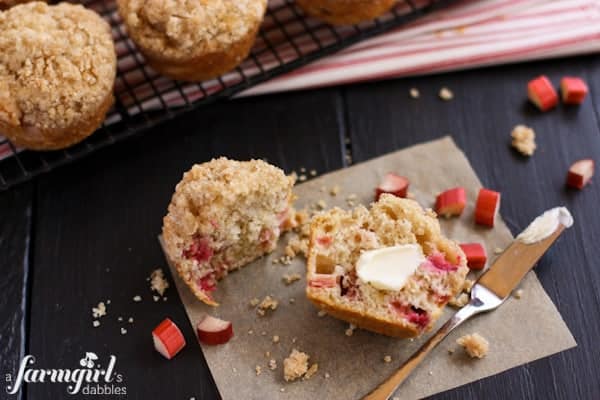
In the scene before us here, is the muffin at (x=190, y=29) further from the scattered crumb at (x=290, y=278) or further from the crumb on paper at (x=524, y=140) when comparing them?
the crumb on paper at (x=524, y=140)

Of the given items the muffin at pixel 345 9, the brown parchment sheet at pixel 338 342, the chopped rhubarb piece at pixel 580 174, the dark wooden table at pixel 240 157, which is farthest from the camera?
the muffin at pixel 345 9

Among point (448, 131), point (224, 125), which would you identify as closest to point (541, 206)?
point (448, 131)

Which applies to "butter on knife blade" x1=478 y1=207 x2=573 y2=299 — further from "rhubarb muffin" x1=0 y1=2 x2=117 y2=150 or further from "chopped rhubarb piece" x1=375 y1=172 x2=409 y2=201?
"rhubarb muffin" x1=0 y1=2 x2=117 y2=150

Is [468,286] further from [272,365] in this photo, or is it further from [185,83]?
[185,83]

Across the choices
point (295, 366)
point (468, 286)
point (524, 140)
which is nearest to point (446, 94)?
point (524, 140)

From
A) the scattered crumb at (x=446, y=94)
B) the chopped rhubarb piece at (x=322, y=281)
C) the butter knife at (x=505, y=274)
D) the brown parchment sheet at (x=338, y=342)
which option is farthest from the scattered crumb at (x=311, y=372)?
the scattered crumb at (x=446, y=94)

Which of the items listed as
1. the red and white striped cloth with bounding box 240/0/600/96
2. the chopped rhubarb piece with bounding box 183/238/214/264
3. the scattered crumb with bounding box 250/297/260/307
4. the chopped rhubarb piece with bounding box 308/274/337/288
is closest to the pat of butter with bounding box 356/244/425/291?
the chopped rhubarb piece with bounding box 308/274/337/288
